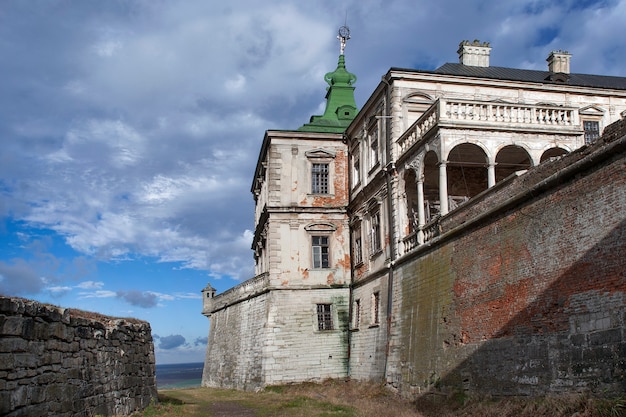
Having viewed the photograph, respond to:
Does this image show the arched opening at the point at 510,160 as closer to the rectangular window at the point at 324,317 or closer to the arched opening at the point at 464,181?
the arched opening at the point at 464,181

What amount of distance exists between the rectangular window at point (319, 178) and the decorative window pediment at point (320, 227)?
1736 mm

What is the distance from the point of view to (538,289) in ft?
44.8

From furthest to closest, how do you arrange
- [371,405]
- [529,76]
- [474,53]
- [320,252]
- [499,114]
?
[320,252] < [474,53] < [529,76] < [499,114] < [371,405]

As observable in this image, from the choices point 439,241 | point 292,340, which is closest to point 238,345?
point 292,340

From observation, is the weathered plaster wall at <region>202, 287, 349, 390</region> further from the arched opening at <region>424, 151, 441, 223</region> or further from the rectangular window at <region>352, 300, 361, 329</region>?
the arched opening at <region>424, 151, 441, 223</region>

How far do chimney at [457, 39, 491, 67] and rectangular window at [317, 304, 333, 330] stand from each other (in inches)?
530

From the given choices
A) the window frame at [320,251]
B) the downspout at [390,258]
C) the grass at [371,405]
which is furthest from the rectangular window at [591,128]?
the grass at [371,405]

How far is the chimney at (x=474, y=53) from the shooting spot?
99.5 ft

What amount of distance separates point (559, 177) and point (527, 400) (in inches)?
185

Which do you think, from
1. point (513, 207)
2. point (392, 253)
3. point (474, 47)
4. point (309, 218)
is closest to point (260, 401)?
point (392, 253)

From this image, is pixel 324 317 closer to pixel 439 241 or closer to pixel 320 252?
pixel 320 252

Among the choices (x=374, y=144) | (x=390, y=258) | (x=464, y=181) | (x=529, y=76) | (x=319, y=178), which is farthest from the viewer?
(x=319, y=178)

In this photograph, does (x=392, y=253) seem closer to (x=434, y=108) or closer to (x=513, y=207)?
(x=434, y=108)

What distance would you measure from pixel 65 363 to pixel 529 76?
25.4m
